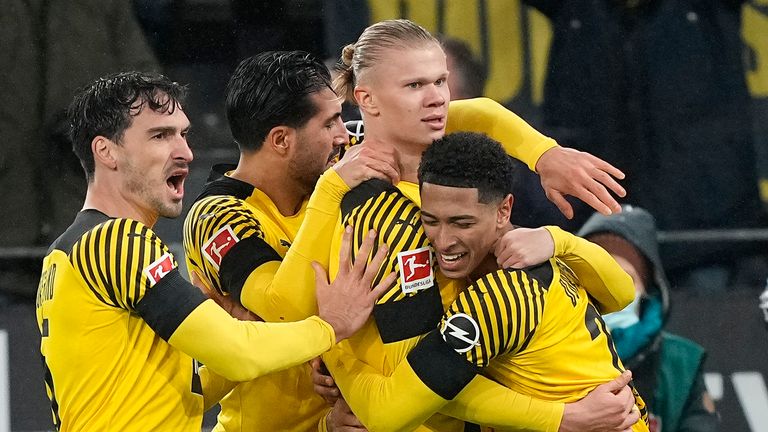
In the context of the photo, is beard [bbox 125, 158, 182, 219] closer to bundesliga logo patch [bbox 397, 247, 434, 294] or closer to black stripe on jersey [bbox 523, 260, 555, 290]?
bundesliga logo patch [bbox 397, 247, 434, 294]

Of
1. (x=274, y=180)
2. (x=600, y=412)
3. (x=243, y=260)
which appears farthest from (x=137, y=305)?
(x=600, y=412)

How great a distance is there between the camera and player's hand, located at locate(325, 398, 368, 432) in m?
2.97

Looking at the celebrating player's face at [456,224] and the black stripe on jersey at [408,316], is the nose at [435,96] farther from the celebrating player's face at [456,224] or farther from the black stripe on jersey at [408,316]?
the black stripe on jersey at [408,316]

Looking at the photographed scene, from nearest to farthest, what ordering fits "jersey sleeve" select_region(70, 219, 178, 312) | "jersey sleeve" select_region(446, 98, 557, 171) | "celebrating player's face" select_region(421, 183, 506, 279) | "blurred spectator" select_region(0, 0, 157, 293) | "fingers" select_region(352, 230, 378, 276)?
"jersey sleeve" select_region(70, 219, 178, 312), "celebrating player's face" select_region(421, 183, 506, 279), "fingers" select_region(352, 230, 378, 276), "jersey sleeve" select_region(446, 98, 557, 171), "blurred spectator" select_region(0, 0, 157, 293)

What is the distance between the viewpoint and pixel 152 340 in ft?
9.07

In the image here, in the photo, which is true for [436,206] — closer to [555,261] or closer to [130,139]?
[555,261]

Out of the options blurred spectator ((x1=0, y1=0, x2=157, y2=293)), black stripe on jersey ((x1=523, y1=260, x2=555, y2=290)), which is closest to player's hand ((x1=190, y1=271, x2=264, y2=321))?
black stripe on jersey ((x1=523, y1=260, x2=555, y2=290))

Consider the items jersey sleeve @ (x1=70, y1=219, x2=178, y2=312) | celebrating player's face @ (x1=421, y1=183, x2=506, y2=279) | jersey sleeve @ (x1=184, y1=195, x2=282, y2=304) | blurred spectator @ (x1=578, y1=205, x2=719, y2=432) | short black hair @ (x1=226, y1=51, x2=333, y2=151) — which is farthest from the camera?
blurred spectator @ (x1=578, y1=205, x2=719, y2=432)

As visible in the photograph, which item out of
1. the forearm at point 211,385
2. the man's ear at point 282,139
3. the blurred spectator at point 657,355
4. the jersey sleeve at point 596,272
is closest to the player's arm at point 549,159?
the jersey sleeve at point 596,272

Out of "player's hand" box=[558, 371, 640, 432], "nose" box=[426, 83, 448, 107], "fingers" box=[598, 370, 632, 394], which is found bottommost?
"player's hand" box=[558, 371, 640, 432]

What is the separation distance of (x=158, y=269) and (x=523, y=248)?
781 mm

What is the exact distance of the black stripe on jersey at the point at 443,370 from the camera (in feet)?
8.89

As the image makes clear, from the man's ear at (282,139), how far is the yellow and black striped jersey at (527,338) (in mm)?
793

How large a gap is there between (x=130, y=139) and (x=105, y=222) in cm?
22
